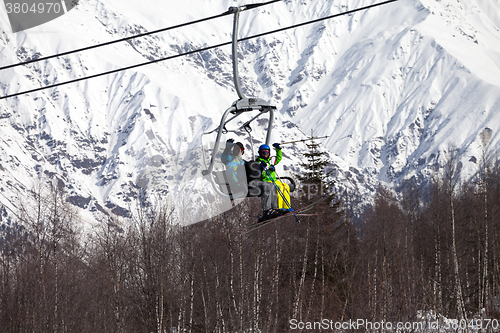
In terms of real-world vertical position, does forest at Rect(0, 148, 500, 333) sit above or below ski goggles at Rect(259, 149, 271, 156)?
below

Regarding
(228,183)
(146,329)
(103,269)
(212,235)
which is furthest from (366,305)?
(228,183)

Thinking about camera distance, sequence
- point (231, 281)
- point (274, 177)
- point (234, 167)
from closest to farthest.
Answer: point (234, 167) < point (274, 177) < point (231, 281)

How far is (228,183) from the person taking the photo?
40.0ft

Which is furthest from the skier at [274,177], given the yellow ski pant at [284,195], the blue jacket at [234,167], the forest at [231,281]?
the forest at [231,281]

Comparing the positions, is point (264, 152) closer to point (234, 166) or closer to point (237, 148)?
point (237, 148)

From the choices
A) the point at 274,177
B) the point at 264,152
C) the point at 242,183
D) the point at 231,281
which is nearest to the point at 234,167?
the point at 242,183

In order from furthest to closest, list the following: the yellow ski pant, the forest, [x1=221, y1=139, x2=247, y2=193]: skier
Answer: the forest
the yellow ski pant
[x1=221, y1=139, x2=247, y2=193]: skier

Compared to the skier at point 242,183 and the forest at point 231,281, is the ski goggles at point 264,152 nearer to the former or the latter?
the skier at point 242,183

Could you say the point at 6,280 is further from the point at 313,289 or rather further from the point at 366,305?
the point at 366,305

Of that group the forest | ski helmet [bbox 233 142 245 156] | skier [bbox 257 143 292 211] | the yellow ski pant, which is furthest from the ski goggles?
the forest

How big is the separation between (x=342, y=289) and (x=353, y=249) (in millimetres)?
4371

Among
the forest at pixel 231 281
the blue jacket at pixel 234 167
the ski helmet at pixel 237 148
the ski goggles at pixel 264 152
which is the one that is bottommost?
the forest at pixel 231 281

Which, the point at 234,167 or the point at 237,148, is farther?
the point at 234,167

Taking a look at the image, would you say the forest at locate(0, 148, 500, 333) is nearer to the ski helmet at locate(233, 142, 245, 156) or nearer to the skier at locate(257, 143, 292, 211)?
the skier at locate(257, 143, 292, 211)
